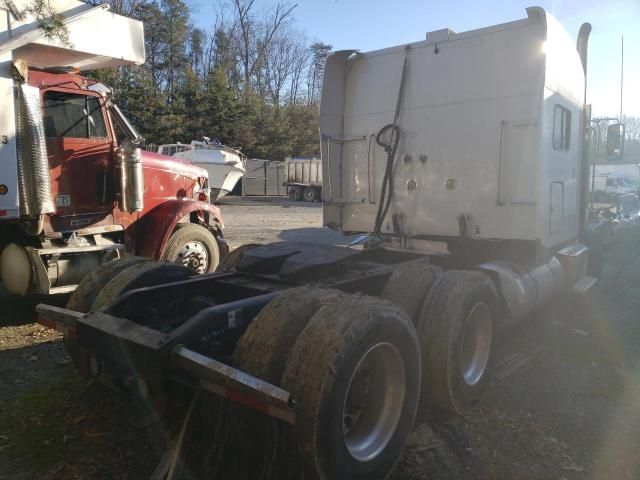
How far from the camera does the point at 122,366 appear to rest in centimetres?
302

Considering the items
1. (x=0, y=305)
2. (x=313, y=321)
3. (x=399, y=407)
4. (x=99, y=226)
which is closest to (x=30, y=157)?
(x=99, y=226)

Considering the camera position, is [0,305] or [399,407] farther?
[0,305]

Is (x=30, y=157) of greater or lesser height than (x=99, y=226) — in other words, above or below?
above

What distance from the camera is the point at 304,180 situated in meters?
32.5

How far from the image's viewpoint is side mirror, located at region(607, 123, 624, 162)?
7.63 meters

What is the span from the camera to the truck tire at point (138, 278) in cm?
390

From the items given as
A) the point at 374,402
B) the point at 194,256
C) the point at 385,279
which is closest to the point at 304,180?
the point at 194,256

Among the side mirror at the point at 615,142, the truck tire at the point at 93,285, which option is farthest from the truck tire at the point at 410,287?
the side mirror at the point at 615,142

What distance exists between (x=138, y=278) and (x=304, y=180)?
28.7 m

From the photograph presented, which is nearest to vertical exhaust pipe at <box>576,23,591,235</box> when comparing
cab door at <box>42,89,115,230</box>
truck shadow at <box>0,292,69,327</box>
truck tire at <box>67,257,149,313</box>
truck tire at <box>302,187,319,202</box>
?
truck tire at <box>67,257,149,313</box>

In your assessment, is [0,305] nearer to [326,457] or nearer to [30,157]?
[30,157]

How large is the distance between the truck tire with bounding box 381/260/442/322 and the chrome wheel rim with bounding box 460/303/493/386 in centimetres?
45

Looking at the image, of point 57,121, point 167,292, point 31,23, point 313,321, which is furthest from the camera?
point 57,121

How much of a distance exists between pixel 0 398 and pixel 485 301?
4008 mm
